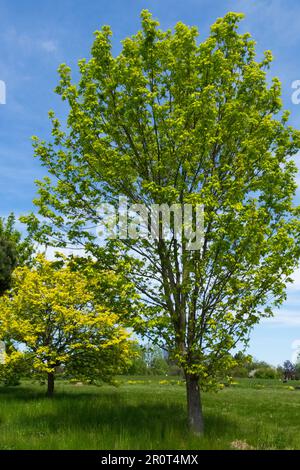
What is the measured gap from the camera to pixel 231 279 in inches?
473

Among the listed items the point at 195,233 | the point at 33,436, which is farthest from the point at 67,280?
the point at 195,233

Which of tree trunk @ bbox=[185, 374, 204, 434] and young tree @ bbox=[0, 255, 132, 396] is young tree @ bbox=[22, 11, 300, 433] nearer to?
tree trunk @ bbox=[185, 374, 204, 434]

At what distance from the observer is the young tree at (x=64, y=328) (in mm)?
18578

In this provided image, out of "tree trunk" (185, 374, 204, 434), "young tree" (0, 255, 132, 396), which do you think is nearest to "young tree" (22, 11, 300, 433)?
"tree trunk" (185, 374, 204, 434)

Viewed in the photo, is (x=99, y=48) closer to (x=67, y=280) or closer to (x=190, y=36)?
(x=190, y=36)

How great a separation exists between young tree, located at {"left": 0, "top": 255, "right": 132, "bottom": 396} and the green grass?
5.01 feet

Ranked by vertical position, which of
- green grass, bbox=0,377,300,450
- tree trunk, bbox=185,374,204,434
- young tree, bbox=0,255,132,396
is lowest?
green grass, bbox=0,377,300,450

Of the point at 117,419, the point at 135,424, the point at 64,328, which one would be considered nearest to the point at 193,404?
the point at 135,424

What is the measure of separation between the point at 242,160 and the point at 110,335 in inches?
382

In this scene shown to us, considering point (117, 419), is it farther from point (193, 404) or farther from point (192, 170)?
point (192, 170)

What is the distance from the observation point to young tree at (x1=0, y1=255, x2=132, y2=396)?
61.0 ft

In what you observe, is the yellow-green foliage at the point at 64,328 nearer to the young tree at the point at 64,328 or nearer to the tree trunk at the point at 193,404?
the young tree at the point at 64,328

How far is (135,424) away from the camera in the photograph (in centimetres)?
1365

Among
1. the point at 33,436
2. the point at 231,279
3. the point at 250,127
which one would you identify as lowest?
the point at 33,436
